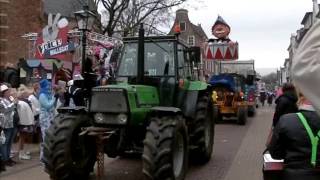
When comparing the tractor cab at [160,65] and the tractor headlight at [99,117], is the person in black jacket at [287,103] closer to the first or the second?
the tractor cab at [160,65]

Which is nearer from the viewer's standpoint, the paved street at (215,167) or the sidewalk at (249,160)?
the paved street at (215,167)

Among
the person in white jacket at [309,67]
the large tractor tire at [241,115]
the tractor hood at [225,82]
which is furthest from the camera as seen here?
the tractor hood at [225,82]

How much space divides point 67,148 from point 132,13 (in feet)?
98.5

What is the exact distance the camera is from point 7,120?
10539 mm

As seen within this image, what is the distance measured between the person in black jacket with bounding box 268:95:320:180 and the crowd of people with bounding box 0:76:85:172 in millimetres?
6460

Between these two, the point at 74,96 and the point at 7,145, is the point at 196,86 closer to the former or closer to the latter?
the point at 74,96

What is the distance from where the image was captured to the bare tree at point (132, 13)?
3506 cm

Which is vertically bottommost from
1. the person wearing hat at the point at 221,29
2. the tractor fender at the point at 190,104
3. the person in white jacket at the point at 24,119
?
the person in white jacket at the point at 24,119

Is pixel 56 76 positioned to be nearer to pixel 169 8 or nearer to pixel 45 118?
pixel 45 118

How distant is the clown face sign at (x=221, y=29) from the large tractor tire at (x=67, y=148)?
1553 cm

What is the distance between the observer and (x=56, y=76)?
1758 cm

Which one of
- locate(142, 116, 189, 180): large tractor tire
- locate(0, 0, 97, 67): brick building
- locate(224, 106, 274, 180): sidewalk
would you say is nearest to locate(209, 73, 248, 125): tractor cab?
locate(224, 106, 274, 180): sidewalk

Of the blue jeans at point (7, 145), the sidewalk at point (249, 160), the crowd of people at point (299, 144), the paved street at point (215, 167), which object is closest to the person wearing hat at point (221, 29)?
the sidewalk at point (249, 160)

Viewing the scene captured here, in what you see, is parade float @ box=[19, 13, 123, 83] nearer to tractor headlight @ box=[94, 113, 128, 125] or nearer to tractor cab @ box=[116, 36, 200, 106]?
tractor cab @ box=[116, 36, 200, 106]
